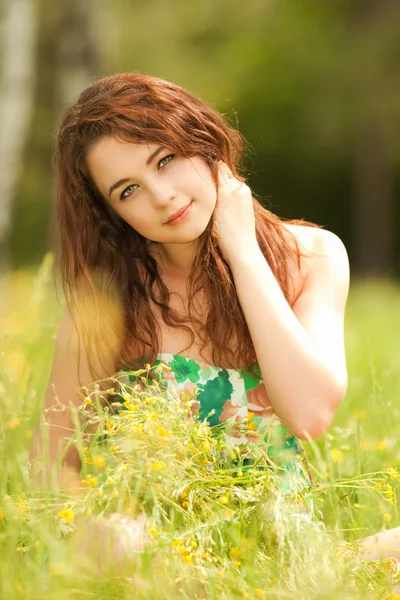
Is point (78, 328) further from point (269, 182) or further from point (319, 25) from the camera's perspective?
point (269, 182)

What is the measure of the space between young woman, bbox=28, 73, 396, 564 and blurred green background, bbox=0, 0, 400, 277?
12165mm

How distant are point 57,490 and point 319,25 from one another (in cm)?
1701

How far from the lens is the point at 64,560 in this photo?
1.75 m

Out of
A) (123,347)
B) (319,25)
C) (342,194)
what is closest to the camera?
(123,347)

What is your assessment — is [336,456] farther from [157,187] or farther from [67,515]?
[67,515]

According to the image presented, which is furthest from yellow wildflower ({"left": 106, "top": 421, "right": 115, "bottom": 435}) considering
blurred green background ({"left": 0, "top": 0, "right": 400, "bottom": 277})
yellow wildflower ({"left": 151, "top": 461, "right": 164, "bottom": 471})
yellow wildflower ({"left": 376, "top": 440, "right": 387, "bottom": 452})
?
blurred green background ({"left": 0, "top": 0, "right": 400, "bottom": 277})

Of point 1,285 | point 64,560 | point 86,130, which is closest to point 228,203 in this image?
point 86,130

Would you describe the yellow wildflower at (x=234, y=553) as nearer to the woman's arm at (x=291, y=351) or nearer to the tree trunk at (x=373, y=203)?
the woman's arm at (x=291, y=351)

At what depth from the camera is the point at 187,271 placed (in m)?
2.71

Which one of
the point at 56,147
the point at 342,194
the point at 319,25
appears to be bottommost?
the point at 342,194

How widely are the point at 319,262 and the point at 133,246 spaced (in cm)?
58

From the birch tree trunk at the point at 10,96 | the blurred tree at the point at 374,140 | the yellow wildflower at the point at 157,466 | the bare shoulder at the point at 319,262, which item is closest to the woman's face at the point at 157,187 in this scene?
the bare shoulder at the point at 319,262

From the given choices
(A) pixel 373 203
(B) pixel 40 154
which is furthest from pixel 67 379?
(B) pixel 40 154

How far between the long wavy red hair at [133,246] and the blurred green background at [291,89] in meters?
12.1
